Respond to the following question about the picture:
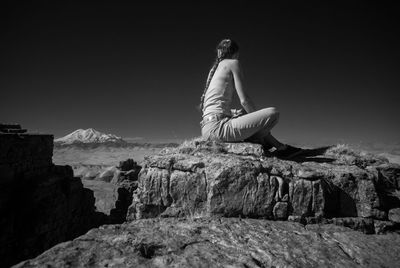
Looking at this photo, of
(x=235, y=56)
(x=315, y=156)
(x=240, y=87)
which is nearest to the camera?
(x=240, y=87)

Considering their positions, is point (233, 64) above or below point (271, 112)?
above

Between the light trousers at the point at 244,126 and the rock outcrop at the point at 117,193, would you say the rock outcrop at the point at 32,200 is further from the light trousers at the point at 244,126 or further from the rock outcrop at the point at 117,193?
the light trousers at the point at 244,126

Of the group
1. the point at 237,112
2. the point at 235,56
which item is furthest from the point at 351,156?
the point at 235,56

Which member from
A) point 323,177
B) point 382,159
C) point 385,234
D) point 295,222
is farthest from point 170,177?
point 382,159

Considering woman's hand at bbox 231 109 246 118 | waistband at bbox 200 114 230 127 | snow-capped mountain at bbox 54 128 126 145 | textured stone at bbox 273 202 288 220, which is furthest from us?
snow-capped mountain at bbox 54 128 126 145

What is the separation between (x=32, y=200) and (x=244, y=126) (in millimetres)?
10433

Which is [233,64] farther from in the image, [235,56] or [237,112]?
[237,112]

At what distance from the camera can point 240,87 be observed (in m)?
4.73

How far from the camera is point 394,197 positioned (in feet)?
14.6

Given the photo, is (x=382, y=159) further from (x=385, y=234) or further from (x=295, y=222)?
(x=295, y=222)

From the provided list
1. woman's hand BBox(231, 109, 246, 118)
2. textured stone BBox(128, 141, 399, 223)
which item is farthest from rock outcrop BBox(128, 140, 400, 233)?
woman's hand BBox(231, 109, 246, 118)

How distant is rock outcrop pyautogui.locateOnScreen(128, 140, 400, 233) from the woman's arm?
1053mm

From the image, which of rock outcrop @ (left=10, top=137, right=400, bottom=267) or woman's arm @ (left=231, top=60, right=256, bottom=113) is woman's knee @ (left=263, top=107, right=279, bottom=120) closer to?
woman's arm @ (left=231, top=60, right=256, bottom=113)

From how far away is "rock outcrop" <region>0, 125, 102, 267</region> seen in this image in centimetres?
932
